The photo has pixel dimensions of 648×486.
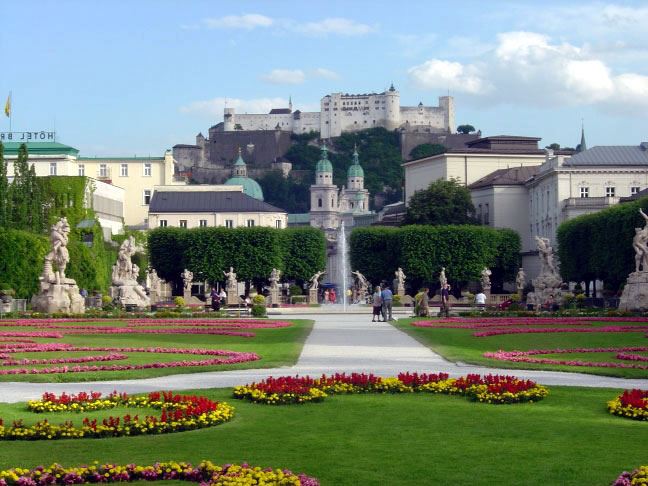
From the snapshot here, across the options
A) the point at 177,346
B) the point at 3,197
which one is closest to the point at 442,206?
the point at 3,197

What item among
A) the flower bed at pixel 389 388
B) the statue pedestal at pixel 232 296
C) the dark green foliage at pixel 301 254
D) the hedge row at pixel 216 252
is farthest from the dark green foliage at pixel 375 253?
the flower bed at pixel 389 388

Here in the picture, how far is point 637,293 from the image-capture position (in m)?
59.8

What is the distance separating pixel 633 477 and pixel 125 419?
22.2ft

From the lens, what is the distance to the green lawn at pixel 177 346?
26.9 m

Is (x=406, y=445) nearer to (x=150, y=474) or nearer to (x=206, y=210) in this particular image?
(x=150, y=474)

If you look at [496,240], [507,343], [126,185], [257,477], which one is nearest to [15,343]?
[507,343]

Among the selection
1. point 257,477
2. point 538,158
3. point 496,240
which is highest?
point 538,158

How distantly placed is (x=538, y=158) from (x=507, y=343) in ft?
352

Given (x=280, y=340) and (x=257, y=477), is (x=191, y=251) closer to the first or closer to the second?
(x=280, y=340)

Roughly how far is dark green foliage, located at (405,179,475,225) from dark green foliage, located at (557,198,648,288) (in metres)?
29.7

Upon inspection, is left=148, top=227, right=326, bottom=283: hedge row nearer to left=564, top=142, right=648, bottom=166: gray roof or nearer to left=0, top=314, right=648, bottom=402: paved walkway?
left=564, top=142, right=648, bottom=166: gray roof

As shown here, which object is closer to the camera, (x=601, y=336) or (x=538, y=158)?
(x=601, y=336)

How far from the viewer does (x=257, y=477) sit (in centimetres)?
1403

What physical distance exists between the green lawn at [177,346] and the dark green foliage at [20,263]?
2637 centimetres
